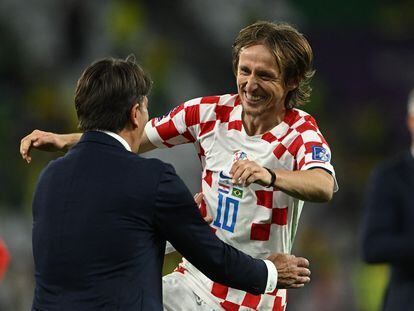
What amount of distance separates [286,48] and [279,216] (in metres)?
0.74

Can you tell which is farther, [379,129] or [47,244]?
[379,129]

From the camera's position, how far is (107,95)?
387 cm

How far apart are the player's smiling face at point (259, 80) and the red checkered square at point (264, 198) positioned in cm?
35

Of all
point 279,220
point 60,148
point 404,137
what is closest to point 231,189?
point 279,220

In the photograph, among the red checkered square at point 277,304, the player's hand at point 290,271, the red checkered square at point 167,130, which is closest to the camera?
the player's hand at point 290,271

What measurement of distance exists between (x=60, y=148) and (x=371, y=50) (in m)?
8.95

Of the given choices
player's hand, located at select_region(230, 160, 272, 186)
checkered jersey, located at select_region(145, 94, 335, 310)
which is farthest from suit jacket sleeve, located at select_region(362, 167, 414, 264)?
player's hand, located at select_region(230, 160, 272, 186)

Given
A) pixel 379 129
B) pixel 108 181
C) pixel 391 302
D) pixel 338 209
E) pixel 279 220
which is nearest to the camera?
pixel 108 181

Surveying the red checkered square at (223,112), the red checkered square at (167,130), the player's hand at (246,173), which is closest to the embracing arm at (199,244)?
the player's hand at (246,173)

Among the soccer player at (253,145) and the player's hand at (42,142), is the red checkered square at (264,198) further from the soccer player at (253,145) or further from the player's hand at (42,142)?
the player's hand at (42,142)

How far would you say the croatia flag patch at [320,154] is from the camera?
4.30 meters

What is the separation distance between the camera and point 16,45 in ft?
41.5

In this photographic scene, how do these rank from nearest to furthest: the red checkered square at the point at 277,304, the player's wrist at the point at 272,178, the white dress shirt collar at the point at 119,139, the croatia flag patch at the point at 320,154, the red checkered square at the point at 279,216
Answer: the white dress shirt collar at the point at 119,139 → the player's wrist at the point at 272,178 → the croatia flag patch at the point at 320,154 → the red checkered square at the point at 279,216 → the red checkered square at the point at 277,304

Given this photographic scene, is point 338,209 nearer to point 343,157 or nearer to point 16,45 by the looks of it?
point 343,157
